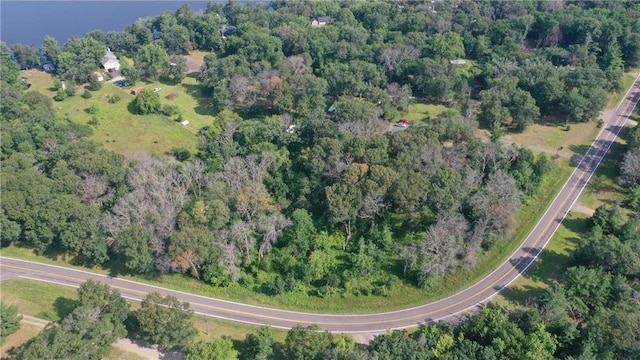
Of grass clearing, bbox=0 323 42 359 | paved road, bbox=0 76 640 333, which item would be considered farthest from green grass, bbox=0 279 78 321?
grass clearing, bbox=0 323 42 359

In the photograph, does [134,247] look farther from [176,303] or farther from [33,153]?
[33,153]

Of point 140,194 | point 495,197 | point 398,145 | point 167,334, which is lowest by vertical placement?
point 167,334

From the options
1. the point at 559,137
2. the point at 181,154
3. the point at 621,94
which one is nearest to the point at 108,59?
the point at 181,154

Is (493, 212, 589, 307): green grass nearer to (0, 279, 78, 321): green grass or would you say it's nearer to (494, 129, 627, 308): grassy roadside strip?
(494, 129, 627, 308): grassy roadside strip

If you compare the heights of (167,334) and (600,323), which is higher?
(600,323)

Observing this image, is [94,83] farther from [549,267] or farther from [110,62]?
[549,267]

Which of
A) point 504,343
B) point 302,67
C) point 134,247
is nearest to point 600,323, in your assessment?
point 504,343

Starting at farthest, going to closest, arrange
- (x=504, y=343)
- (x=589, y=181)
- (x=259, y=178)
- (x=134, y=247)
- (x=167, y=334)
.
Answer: (x=589, y=181) < (x=259, y=178) < (x=134, y=247) < (x=167, y=334) < (x=504, y=343)
